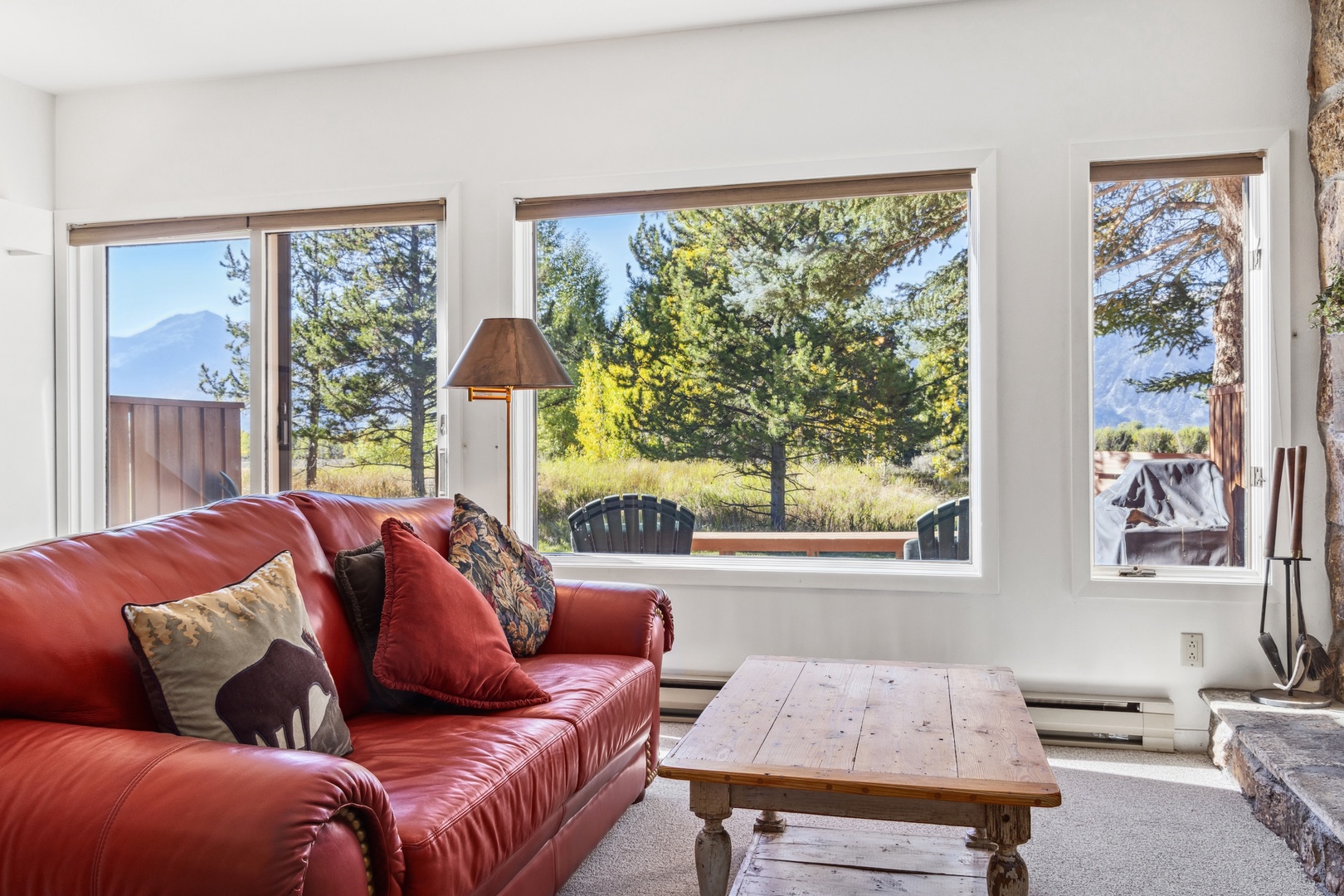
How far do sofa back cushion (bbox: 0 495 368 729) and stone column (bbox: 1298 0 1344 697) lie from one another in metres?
3.06

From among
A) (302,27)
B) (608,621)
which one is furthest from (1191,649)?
(302,27)

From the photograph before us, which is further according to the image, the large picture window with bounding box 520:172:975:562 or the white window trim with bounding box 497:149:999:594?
the large picture window with bounding box 520:172:975:562

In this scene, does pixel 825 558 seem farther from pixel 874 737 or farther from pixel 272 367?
pixel 272 367

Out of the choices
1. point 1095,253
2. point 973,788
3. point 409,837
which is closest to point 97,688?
point 409,837

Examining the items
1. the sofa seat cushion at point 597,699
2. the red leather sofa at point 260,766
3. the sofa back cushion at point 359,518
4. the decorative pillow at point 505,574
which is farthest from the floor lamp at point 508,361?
the sofa seat cushion at point 597,699

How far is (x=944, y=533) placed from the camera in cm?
366

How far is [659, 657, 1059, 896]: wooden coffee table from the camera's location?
5.70ft

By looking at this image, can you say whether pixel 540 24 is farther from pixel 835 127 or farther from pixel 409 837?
pixel 409 837

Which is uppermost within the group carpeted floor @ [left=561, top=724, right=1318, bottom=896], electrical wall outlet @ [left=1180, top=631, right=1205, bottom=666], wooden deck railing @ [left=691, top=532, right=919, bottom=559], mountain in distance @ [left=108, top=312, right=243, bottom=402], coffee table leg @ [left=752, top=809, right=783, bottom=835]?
mountain in distance @ [left=108, top=312, right=243, bottom=402]

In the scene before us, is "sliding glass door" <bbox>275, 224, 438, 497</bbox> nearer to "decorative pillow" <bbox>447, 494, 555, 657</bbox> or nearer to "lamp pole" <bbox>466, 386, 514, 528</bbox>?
"lamp pole" <bbox>466, 386, 514, 528</bbox>

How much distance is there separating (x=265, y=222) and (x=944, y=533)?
322 cm

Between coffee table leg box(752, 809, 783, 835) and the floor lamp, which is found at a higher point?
the floor lamp

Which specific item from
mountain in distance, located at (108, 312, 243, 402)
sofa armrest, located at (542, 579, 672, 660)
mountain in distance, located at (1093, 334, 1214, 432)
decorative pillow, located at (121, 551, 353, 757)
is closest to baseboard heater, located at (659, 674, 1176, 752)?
mountain in distance, located at (1093, 334, 1214, 432)

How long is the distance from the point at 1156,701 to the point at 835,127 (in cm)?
238
